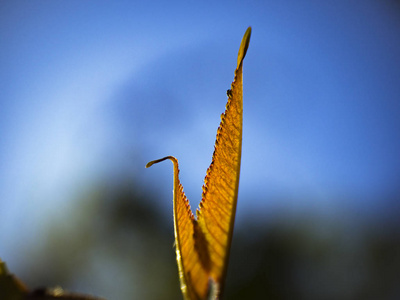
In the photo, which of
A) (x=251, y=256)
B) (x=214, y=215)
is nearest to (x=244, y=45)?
(x=214, y=215)

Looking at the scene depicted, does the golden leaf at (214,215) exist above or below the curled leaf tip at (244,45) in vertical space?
below

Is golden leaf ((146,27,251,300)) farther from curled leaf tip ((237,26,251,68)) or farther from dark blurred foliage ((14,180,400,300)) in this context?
dark blurred foliage ((14,180,400,300))

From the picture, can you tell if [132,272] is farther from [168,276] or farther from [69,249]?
[69,249]

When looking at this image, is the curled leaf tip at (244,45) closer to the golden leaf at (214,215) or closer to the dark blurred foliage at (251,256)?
the golden leaf at (214,215)

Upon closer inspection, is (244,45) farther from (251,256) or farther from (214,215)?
(251,256)

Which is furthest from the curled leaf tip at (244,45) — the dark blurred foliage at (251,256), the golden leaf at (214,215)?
the dark blurred foliage at (251,256)

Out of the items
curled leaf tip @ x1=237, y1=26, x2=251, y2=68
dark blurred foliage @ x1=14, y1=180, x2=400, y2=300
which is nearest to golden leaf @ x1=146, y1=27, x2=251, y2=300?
curled leaf tip @ x1=237, y1=26, x2=251, y2=68

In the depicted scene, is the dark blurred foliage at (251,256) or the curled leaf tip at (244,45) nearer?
the curled leaf tip at (244,45)

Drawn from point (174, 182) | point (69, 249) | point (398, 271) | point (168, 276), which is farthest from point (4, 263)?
point (398, 271)
